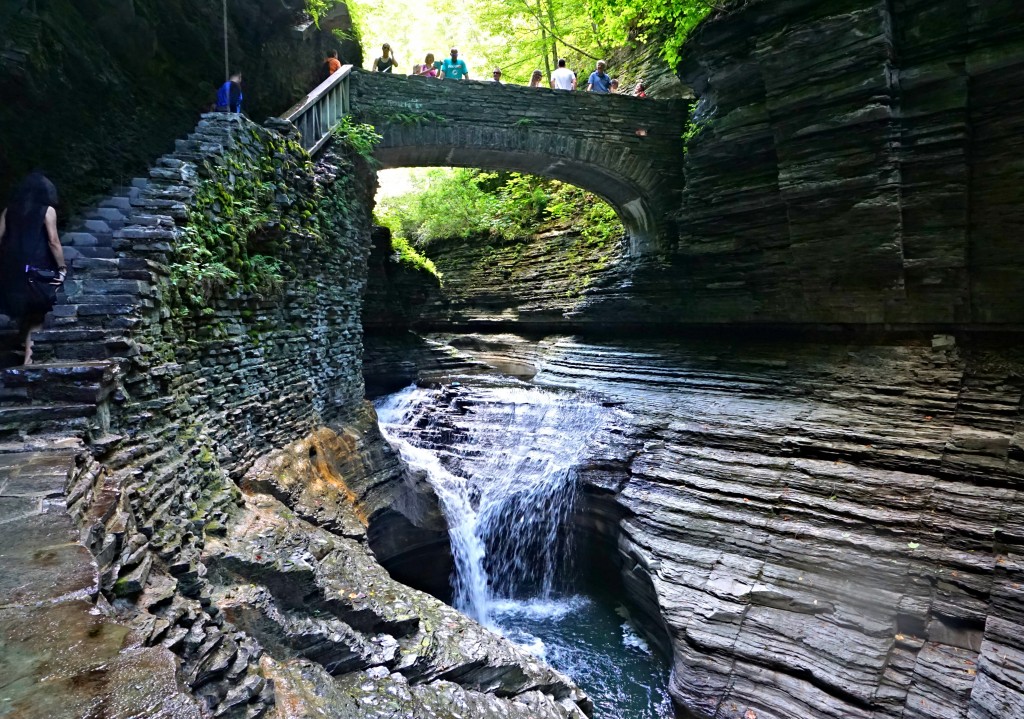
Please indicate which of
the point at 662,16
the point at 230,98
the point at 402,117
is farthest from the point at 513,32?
the point at 230,98

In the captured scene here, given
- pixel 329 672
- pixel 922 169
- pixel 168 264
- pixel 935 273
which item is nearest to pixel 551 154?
pixel 922 169

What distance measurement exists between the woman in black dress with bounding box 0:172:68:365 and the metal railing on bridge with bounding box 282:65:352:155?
12.4ft

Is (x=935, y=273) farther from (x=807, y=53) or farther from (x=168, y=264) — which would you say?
(x=168, y=264)

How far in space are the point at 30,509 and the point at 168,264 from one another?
111 inches

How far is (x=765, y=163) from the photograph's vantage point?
874 cm

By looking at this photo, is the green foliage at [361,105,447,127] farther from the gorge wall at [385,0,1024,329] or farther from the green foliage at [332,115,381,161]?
the gorge wall at [385,0,1024,329]

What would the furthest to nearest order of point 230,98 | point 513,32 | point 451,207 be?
point 451,207
point 513,32
point 230,98

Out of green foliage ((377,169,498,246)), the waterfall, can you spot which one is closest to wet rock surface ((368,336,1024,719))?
the waterfall

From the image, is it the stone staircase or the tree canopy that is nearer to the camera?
the stone staircase

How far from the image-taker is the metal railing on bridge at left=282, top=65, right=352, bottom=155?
799 cm

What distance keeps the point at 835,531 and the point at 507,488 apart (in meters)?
4.77

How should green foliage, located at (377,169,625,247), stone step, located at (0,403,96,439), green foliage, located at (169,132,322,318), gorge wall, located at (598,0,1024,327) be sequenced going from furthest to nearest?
green foliage, located at (377,169,625,247) → gorge wall, located at (598,0,1024,327) → green foliage, located at (169,132,322,318) → stone step, located at (0,403,96,439)

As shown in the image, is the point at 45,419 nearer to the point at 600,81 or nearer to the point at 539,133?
the point at 539,133

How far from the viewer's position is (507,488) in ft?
29.2
